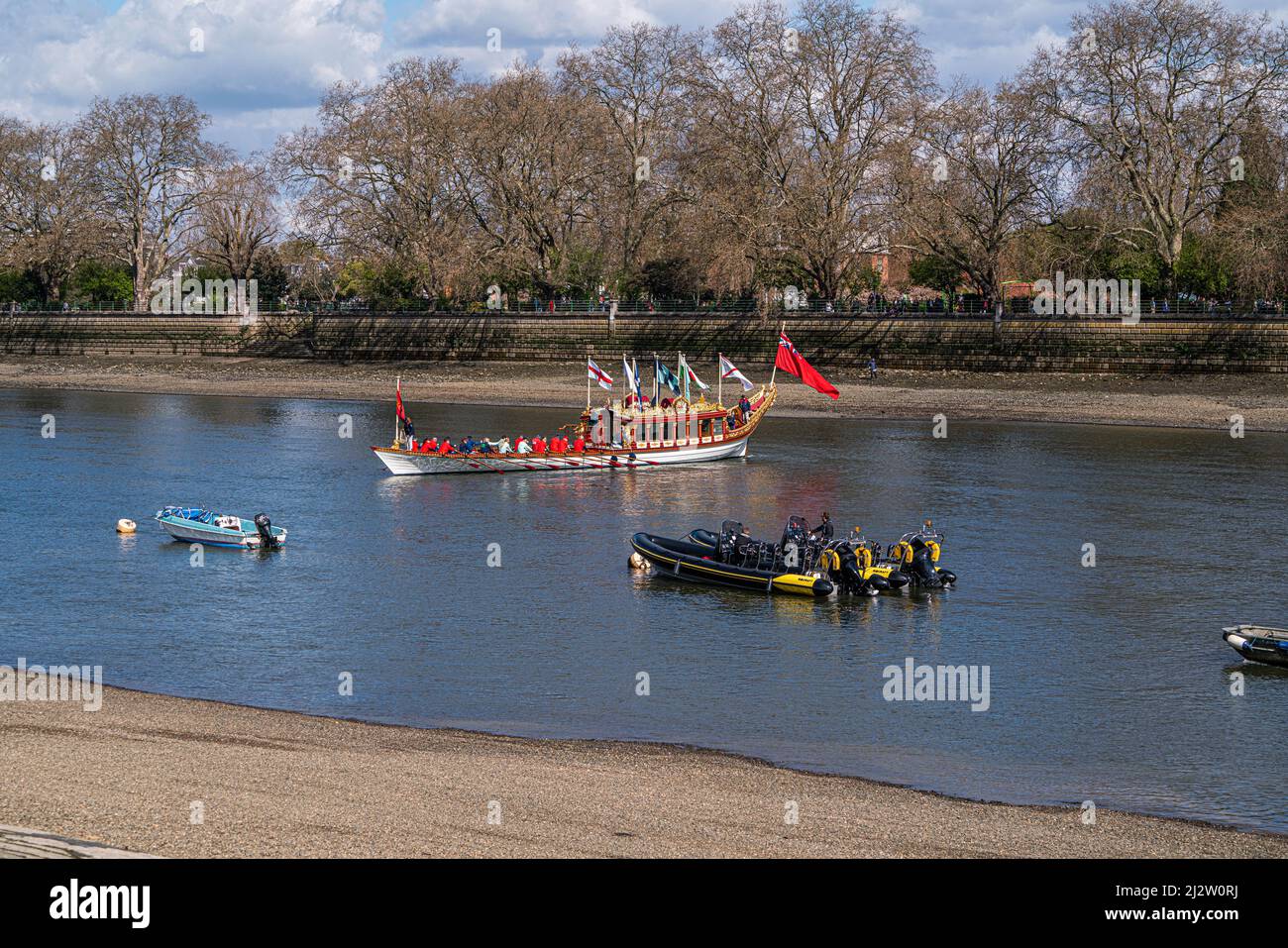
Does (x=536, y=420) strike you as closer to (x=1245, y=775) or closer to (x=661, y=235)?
(x=661, y=235)

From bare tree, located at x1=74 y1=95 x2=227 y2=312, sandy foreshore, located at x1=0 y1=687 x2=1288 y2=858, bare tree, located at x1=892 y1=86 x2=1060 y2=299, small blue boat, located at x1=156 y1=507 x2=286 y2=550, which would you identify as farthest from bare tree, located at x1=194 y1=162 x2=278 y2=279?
sandy foreshore, located at x1=0 y1=687 x2=1288 y2=858

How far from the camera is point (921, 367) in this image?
252 feet

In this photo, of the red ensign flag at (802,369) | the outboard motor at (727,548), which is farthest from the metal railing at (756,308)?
the outboard motor at (727,548)

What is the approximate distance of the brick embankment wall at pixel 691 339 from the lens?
232 ft

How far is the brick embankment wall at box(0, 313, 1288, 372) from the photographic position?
70750mm

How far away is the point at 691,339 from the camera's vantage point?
82938mm

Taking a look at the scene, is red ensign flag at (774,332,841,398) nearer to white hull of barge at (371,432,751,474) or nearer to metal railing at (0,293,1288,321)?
white hull of barge at (371,432,751,474)

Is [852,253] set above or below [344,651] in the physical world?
above

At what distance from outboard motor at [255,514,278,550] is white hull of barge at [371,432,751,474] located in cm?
1352

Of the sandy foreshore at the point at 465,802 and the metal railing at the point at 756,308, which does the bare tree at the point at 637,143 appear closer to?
the metal railing at the point at 756,308

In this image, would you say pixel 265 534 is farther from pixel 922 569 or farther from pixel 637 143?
pixel 637 143
